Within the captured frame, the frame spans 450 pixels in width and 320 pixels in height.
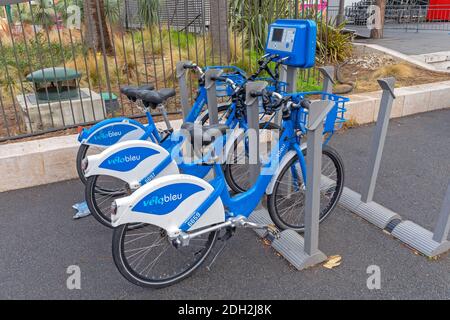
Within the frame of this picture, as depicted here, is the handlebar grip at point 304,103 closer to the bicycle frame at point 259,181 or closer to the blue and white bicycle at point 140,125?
the bicycle frame at point 259,181

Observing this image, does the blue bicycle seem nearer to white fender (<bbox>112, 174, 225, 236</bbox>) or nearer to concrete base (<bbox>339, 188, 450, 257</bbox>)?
white fender (<bbox>112, 174, 225, 236</bbox>)

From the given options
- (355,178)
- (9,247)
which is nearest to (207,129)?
(9,247)

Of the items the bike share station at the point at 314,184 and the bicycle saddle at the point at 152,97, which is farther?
the bicycle saddle at the point at 152,97

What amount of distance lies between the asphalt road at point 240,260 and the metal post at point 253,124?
0.56 meters

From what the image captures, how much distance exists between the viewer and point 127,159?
111 inches

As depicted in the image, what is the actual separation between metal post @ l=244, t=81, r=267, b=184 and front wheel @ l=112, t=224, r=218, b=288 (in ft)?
2.04

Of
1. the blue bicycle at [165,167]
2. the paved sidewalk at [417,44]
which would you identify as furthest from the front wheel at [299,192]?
Result: the paved sidewalk at [417,44]

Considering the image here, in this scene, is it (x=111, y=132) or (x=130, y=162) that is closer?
(x=130, y=162)

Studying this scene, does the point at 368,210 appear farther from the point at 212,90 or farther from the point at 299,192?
the point at 212,90

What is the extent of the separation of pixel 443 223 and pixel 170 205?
186cm

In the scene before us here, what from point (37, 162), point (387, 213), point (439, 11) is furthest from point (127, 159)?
point (439, 11)

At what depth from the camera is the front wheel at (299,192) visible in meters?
2.96

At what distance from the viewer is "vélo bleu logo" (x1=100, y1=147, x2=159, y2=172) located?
109 inches

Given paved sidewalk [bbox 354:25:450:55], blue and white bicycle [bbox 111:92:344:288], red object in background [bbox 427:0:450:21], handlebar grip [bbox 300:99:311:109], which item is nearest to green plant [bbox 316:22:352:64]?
paved sidewalk [bbox 354:25:450:55]
